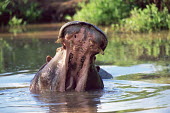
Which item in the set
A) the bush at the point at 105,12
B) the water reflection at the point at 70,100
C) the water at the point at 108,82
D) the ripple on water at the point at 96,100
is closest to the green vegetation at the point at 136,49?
the water at the point at 108,82

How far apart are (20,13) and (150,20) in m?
8.02

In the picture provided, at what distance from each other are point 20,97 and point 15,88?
74cm

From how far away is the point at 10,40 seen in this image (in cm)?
1288

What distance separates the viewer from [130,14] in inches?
551

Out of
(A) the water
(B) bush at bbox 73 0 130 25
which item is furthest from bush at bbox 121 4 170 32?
(B) bush at bbox 73 0 130 25

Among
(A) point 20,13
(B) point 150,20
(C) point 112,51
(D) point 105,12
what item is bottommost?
(C) point 112,51

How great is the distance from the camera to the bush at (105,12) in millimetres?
14109

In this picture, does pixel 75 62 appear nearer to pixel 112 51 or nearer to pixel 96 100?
pixel 96 100

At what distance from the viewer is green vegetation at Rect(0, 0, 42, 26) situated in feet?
59.7

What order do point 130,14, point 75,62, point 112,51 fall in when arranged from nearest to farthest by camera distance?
point 75,62, point 112,51, point 130,14

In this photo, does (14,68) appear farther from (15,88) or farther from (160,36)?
(160,36)

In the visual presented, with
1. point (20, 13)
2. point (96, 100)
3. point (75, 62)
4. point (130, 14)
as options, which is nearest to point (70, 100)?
point (96, 100)

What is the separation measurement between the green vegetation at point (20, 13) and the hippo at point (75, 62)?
13374 mm

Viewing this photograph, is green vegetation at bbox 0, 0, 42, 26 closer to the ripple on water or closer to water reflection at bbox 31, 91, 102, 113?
the ripple on water
